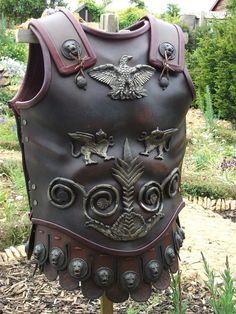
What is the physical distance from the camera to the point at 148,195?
1.85 metres

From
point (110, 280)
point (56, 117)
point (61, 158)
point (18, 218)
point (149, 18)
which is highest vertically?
point (149, 18)

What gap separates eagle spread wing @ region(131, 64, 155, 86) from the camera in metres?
1.80

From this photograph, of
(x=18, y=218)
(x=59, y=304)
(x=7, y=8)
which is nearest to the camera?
(x=59, y=304)

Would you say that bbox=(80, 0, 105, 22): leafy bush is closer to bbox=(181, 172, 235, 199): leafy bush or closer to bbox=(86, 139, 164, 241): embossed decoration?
bbox=(181, 172, 235, 199): leafy bush

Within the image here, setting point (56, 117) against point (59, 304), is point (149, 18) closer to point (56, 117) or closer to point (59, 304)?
point (56, 117)

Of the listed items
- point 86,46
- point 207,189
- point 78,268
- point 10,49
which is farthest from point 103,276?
point 10,49

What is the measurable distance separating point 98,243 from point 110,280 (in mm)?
134

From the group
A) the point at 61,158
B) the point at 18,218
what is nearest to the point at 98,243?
the point at 61,158

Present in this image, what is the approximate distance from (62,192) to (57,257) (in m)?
0.22

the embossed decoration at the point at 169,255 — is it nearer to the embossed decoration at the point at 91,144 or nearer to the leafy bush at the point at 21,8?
the embossed decoration at the point at 91,144

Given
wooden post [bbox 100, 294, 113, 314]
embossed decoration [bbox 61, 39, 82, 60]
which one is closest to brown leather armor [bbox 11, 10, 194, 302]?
embossed decoration [bbox 61, 39, 82, 60]

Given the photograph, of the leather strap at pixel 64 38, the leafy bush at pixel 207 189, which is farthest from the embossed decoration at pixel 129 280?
the leafy bush at pixel 207 189

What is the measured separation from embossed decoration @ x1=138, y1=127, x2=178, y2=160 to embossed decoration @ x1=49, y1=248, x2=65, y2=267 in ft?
1.35

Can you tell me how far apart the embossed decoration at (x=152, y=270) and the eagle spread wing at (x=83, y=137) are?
1.50 feet
